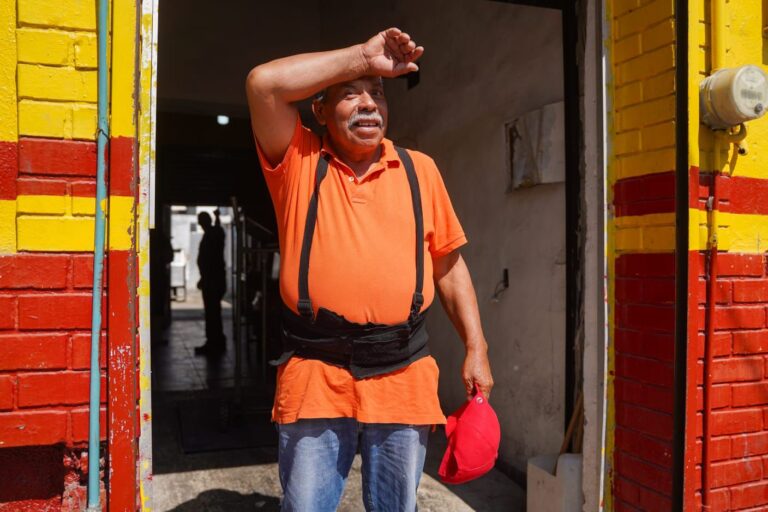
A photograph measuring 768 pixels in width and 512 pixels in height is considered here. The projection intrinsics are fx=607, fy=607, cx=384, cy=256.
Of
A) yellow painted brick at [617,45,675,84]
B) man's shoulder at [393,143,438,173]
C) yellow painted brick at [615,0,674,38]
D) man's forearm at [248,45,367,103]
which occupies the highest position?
yellow painted brick at [615,0,674,38]

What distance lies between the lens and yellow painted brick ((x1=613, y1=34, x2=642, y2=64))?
2.79 m

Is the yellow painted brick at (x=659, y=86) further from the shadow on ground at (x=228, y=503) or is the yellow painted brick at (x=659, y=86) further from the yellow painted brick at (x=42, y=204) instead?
the shadow on ground at (x=228, y=503)

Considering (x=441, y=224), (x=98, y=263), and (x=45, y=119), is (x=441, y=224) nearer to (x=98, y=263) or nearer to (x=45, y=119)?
(x=98, y=263)

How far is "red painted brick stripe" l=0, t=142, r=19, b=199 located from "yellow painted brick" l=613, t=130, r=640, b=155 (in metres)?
2.47

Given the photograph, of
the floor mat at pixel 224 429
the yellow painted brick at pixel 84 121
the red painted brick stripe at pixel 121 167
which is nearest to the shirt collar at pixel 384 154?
the red painted brick stripe at pixel 121 167

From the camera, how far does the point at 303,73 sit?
2.08m

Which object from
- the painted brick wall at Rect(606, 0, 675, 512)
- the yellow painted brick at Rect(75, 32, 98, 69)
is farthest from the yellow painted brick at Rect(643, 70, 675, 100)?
the yellow painted brick at Rect(75, 32, 98, 69)

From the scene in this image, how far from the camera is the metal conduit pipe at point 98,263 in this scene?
199cm

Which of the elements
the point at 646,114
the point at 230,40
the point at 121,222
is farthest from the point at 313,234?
the point at 230,40

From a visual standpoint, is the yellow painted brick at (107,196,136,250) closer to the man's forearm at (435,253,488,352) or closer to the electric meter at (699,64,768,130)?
the man's forearm at (435,253,488,352)

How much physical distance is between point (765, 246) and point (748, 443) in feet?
3.07

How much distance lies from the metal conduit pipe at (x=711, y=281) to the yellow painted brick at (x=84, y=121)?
8.36 feet

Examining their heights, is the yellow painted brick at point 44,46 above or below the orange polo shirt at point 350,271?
above

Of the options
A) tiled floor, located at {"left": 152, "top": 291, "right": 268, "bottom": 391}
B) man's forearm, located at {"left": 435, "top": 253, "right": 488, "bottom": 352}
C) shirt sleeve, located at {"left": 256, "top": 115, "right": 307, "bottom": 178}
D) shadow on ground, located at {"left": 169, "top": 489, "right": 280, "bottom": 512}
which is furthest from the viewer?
tiled floor, located at {"left": 152, "top": 291, "right": 268, "bottom": 391}
